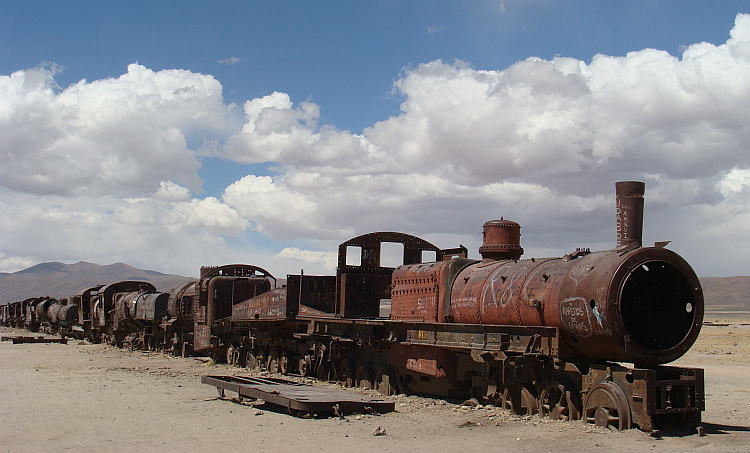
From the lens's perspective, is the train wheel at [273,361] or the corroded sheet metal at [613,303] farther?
the train wheel at [273,361]

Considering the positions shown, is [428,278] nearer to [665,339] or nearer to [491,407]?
[491,407]

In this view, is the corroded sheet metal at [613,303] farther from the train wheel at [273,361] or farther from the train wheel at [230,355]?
the train wheel at [230,355]

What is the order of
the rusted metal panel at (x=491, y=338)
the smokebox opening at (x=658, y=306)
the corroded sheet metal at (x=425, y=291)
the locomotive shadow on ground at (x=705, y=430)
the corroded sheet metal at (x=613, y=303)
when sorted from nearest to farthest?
1. the locomotive shadow on ground at (x=705, y=430)
2. the corroded sheet metal at (x=613, y=303)
3. the smokebox opening at (x=658, y=306)
4. the rusted metal panel at (x=491, y=338)
5. the corroded sheet metal at (x=425, y=291)

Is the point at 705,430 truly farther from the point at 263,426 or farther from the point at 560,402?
the point at 263,426

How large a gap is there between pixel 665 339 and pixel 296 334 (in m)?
9.75

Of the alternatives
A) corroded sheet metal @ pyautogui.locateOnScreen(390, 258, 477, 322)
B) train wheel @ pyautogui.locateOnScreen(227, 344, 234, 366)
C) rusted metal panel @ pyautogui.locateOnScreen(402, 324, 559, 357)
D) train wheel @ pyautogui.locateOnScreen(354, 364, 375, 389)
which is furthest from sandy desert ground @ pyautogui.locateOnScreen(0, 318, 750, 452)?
train wheel @ pyautogui.locateOnScreen(227, 344, 234, 366)

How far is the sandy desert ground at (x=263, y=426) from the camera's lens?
29.9ft

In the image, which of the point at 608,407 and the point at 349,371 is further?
the point at 349,371

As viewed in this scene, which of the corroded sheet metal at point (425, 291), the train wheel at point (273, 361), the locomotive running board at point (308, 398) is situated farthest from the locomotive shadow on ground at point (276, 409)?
the train wheel at point (273, 361)

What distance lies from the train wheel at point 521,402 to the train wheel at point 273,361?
9.58 m

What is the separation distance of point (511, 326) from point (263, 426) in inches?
157

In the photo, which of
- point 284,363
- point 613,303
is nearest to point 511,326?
point 613,303

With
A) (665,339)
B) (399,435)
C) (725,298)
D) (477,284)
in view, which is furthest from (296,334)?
(725,298)

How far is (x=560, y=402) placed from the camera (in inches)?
420
